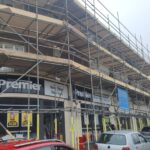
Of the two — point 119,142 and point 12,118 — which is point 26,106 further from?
point 119,142

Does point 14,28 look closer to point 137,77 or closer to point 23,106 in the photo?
point 23,106

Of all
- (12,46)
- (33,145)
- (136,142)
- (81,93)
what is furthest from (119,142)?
(12,46)

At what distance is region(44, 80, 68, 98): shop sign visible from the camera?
1486 centimetres

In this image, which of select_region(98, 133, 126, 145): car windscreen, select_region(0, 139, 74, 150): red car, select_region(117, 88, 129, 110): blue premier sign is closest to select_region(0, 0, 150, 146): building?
select_region(117, 88, 129, 110): blue premier sign

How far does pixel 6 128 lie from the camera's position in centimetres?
1273

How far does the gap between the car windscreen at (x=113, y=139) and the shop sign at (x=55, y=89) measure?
424 centimetres

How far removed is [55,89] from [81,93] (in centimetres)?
273

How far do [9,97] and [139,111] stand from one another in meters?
17.6

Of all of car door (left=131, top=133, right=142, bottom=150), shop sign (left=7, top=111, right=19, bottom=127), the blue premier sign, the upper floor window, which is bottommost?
car door (left=131, top=133, right=142, bottom=150)

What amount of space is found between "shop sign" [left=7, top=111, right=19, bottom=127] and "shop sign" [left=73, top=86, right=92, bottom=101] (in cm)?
461

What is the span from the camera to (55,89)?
50.8 feet

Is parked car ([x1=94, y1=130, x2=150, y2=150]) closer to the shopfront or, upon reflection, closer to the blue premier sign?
the shopfront

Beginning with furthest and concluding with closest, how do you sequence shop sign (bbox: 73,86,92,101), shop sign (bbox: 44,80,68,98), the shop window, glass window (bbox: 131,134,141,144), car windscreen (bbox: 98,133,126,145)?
1. shop sign (bbox: 73,86,92,101)
2. shop sign (bbox: 44,80,68,98)
3. the shop window
4. glass window (bbox: 131,134,141,144)
5. car windscreen (bbox: 98,133,126,145)

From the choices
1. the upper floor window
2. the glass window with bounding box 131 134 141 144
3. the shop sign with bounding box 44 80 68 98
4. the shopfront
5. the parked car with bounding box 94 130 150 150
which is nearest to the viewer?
the parked car with bounding box 94 130 150 150
